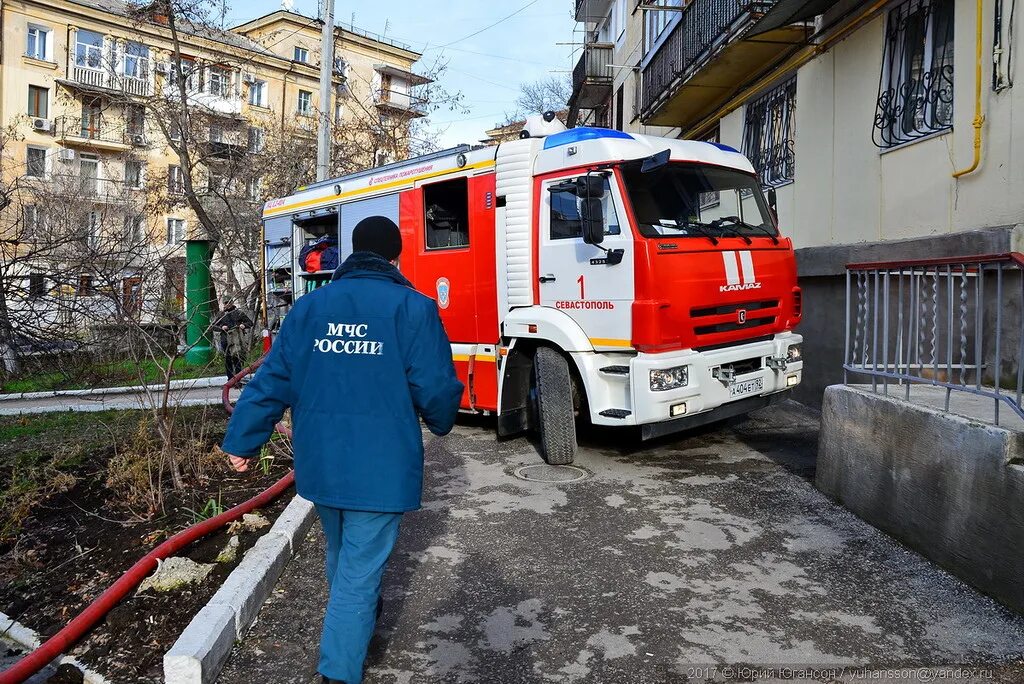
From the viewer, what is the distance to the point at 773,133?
11297 millimetres

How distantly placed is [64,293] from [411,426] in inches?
239

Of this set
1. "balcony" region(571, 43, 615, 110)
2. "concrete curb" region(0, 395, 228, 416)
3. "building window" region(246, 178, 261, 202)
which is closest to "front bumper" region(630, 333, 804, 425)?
"concrete curb" region(0, 395, 228, 416)

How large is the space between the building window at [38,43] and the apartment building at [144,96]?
0.05 meters

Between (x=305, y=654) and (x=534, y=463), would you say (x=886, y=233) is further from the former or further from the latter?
(x=305, y=654)

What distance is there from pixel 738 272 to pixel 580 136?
1.80 m

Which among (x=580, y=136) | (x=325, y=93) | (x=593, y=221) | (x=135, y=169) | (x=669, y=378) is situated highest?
(x=135, y=169)

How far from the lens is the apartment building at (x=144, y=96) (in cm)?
1714

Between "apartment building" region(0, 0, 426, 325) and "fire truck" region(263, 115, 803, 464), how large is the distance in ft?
10.4

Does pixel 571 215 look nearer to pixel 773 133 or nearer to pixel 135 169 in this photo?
pixel 773 133

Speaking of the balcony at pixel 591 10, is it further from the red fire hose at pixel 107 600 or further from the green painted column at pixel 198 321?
the red fire hose at pixel 107 600

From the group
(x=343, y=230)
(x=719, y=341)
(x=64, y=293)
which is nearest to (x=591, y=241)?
(x=719, y=341)

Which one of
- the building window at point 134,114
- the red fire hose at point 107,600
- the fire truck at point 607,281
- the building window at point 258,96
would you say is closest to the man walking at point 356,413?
the red fire hose at point 107,600

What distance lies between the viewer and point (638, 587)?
13.7 feet

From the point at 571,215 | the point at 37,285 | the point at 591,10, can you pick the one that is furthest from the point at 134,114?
the point at 571,215
